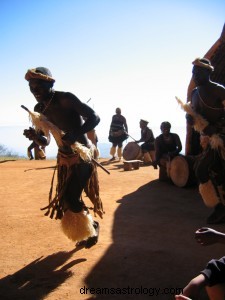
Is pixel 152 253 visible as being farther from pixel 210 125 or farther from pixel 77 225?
pixel 210 125

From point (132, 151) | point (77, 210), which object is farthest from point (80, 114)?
point (132, 151)

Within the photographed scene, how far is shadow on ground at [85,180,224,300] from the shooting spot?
272 centimetres

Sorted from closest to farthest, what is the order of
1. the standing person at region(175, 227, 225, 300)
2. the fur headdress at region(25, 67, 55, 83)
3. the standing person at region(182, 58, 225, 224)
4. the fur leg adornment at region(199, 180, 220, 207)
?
the standing person at region(175, 227, 225, 300)
the fur headdress at region(25, 67, 55, 83)
the standing person at region(182, 58, 225, 224)
the fur leg adornment at region(199, 180, 220, 207)

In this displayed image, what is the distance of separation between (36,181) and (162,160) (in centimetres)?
310

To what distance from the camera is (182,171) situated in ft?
22.3

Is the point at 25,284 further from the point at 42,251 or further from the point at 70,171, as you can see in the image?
the point at 70,171

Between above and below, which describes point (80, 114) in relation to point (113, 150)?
above

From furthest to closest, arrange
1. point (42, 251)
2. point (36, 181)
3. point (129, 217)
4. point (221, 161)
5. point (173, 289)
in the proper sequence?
point (36, 181)
point (129, 217)
point (221, 161)
point (42, 251)
point (173, 289)

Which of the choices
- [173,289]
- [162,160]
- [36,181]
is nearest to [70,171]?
[173,289]

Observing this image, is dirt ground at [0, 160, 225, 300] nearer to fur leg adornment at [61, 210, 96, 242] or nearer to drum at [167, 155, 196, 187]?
fur leg adornment at [61, 210, 96, 242]

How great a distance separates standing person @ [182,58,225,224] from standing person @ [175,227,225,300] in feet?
7.45

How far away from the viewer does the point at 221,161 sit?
4.30 m

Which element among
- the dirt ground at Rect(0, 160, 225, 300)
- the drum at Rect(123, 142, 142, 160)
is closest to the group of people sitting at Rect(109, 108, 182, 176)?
the drum at Rect(123, 142, 142, 160)

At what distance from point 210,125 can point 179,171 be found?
2.75 meters
